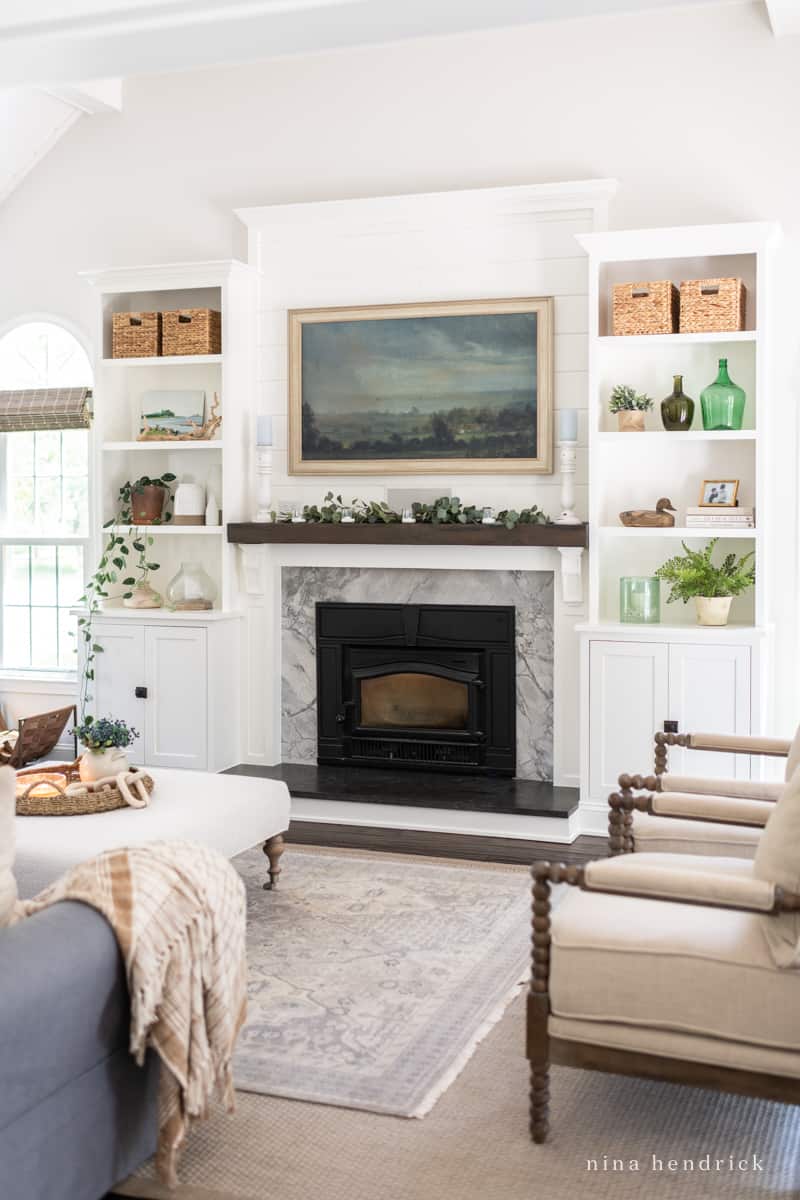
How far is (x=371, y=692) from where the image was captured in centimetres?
636

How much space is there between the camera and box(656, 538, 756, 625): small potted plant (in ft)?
17.9

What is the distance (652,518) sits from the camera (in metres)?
5.58

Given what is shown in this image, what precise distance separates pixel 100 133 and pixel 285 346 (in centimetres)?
162

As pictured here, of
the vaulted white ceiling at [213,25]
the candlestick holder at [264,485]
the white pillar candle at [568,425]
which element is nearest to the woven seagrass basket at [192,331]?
the candlestick holder at [264,485]

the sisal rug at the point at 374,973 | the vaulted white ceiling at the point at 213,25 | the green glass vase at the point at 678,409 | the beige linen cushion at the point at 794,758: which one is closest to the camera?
the vaulted white ceiling at the point at 213,25

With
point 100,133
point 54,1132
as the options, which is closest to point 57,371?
point 100,133

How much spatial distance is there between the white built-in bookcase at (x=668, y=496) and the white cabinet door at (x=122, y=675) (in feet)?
7.51

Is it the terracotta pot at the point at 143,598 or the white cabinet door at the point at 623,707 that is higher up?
the terracotta pot at the point at 143,598

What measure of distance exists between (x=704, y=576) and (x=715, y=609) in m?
0.15

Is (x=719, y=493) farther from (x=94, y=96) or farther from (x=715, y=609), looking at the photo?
(x=94, y=96)

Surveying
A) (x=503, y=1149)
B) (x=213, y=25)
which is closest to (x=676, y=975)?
(x=503, y=1149)

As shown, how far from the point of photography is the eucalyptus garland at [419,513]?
580 centimetres

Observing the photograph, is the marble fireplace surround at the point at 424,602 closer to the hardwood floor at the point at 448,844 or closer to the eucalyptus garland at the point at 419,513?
the eucalyptus garland at the point at 419,513

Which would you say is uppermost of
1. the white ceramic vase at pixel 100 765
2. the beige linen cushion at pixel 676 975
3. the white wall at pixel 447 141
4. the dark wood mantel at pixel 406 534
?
the white wall at pixel 447 141
